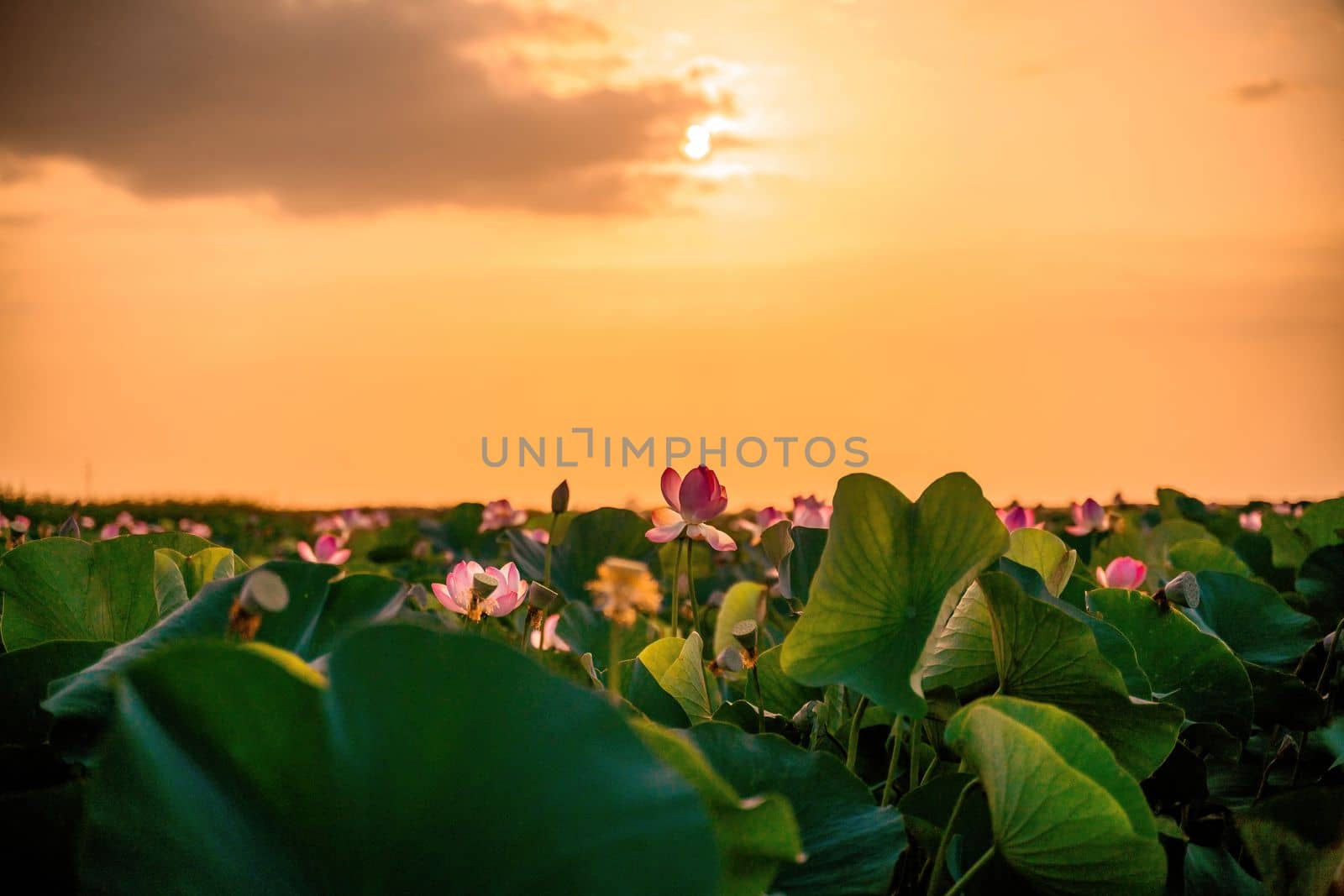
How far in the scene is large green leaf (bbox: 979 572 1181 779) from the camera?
2.86 feet

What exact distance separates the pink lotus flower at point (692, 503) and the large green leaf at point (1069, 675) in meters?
0.45

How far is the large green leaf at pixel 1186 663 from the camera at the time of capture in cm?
118

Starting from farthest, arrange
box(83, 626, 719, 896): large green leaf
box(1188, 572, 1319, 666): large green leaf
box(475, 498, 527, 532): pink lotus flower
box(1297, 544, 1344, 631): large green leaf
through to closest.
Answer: box(475, 498, 527, 532): pink lotus flower, box(1297, 544, 1344, 631): large green leaf, box(1188, 572, 1319, 666): large green leaf, box(83, 626, 719, 896): large green leaf

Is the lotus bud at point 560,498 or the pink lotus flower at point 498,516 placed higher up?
the lotus bud at point 560,498

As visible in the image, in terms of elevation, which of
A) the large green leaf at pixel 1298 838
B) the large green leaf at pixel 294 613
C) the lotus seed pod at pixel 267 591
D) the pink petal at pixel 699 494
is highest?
the pink petal at pixel 699 494

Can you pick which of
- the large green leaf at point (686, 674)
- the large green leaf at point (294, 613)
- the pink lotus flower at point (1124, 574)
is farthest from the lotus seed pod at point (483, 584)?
the pink lotus flower at point (1124, 574)

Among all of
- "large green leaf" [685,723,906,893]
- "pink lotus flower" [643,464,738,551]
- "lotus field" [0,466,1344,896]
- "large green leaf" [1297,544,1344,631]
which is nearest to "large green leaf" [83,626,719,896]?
"lotus field" [0,466,1344,896]

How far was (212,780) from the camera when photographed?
1.74 ft

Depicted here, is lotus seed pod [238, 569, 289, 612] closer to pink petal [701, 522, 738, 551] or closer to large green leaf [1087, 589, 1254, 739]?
pink petal [701, 522, 738, 551]

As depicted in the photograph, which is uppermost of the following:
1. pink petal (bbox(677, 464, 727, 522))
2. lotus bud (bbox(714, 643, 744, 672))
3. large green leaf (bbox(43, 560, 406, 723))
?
pink petal (bbox(677, 464, 727, 522))

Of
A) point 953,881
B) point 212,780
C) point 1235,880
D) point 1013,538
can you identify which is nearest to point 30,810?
point 212,780

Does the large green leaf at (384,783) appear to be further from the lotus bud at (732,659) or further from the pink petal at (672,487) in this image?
the pink petal at (672,487)

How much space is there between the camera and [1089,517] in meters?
3.43

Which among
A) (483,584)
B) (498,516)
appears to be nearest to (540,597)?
(483,584)
